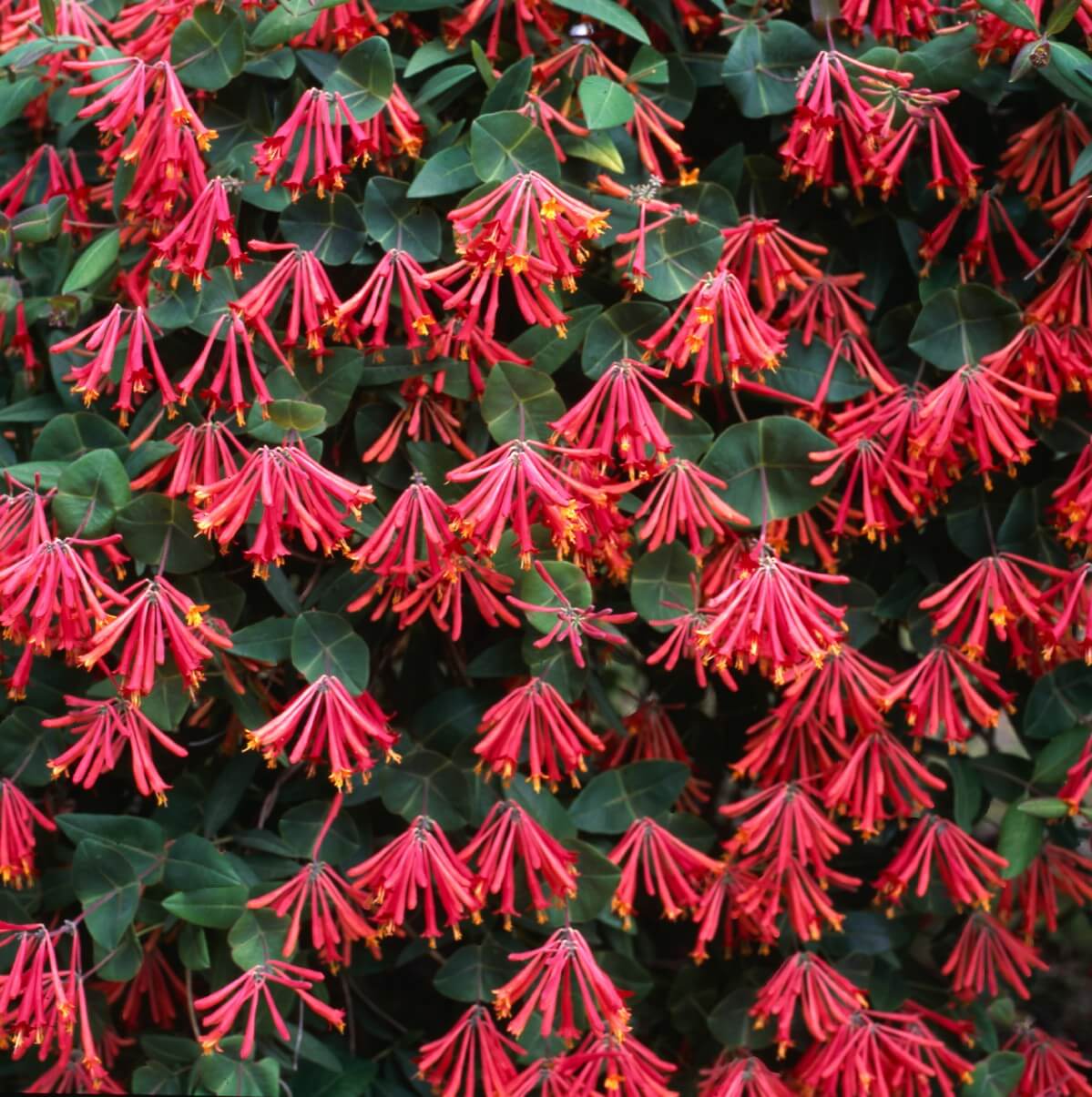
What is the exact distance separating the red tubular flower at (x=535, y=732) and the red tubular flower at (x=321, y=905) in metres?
0.18

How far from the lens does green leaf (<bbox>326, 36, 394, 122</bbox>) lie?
1.29 m

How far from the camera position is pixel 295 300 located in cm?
125

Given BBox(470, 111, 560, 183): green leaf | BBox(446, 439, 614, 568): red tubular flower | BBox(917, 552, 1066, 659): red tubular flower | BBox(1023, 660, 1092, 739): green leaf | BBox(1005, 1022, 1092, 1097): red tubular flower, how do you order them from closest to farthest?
1. BBox(446, 439, 614, 568): red tubular flower
2. BBox(470, 111, 560, 183): green leaf
3. BBox(917, 552, 1066, 659): red tubular flower
4. BBox(1023, 660, 1092, 739): green leaf
5. BBox(1005, 1022, 1092, 1097): red tubular flower

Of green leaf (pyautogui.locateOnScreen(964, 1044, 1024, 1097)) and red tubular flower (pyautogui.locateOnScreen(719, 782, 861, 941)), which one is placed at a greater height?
red tubular flower (pyautogui.locateOnScreen(719, 782, 861, 941))

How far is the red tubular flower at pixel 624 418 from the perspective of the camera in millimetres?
1229

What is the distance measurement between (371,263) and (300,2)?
10.4 inches

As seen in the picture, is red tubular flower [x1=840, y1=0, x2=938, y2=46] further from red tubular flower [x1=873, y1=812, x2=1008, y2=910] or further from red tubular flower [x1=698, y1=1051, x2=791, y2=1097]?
red tubular flower [x1=698, y1=1051, x2=791, y2=1097]

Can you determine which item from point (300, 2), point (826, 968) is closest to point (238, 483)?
point (300, 2)

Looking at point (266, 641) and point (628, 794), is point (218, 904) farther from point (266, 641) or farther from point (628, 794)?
point (628, 794)

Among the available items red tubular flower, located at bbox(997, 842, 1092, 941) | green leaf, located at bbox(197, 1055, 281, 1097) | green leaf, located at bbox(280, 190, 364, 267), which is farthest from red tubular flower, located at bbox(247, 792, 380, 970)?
red tubular flower, located at bbox(997, 842, 1092, 941)

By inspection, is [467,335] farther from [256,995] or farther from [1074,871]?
[1074,871]

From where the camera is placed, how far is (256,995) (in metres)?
1.26

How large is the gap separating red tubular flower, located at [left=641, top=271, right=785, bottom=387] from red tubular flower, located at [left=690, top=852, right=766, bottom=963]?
0.55m

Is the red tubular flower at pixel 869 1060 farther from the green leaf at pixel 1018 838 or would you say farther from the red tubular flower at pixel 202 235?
the red tubular flower at pixel 202 235
